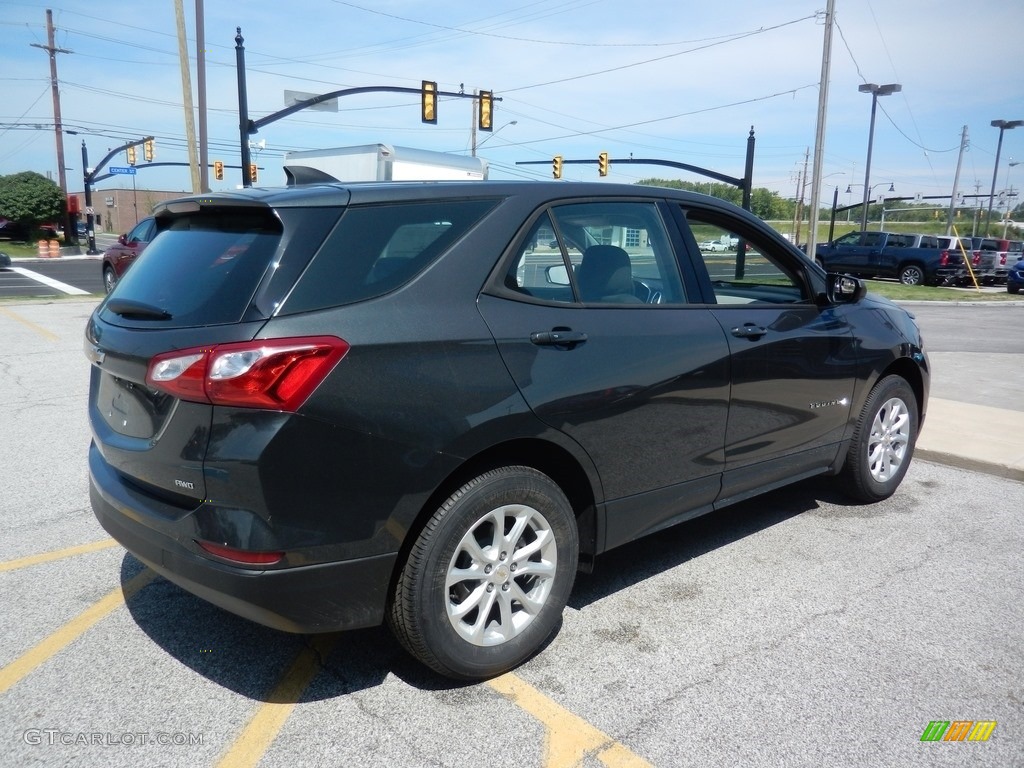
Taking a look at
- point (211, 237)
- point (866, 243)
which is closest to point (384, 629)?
point (211, 237)

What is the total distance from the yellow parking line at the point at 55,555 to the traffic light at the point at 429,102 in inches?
878

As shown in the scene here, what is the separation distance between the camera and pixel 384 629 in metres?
3.45

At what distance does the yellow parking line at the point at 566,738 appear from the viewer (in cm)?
257

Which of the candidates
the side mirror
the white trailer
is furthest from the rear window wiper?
the white trailer

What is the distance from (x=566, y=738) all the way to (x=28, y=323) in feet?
42.8

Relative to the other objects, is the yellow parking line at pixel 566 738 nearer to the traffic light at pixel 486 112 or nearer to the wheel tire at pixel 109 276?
the wheel tire at pixel 109 276

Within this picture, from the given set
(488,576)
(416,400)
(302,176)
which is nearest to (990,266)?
(302,176)

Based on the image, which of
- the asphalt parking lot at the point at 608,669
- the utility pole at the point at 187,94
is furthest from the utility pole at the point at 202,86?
the asphalt parking lot at the point at 608,669

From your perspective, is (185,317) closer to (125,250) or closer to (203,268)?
(203,268)

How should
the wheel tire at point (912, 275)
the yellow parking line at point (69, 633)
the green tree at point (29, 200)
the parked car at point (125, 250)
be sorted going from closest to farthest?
1. the yellow parking line at point (69, 633)
2. the parked car at point (125, 250)
3. the wheel tire at point (912, 275)
4. the green tree at point (29, 200)

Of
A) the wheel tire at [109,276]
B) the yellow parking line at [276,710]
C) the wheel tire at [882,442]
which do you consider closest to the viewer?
the yellow parking line at [276,710]

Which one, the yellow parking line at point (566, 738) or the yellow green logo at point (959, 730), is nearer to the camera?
the yellow parking line at point (566, 738)

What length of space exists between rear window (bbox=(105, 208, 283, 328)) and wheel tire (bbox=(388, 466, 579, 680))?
3.27ft

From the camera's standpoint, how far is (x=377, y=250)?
2746 millimetres
